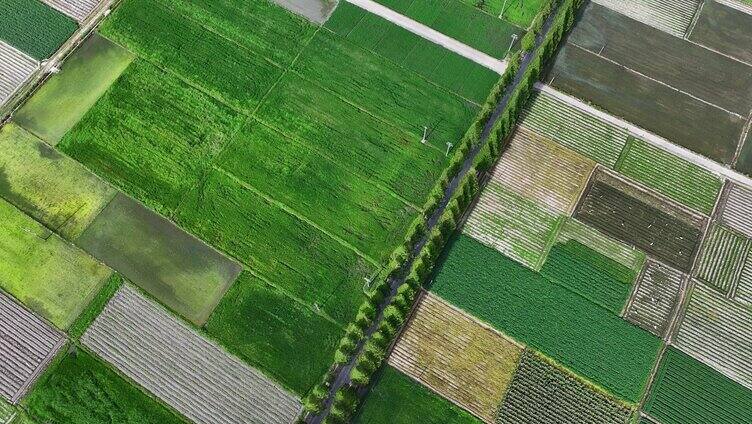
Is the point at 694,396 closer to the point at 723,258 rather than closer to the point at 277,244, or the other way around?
the point at 723,258

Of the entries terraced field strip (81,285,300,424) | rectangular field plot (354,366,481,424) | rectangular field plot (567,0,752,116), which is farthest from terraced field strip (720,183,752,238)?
terraced field strip (81,285,300,424)

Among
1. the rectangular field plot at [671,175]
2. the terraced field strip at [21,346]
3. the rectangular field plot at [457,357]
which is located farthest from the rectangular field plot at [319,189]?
the rectangular field plot at [671,175]

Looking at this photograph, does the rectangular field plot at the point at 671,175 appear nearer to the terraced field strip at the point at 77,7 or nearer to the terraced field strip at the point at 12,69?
the terraced field strip at the point at 77,7

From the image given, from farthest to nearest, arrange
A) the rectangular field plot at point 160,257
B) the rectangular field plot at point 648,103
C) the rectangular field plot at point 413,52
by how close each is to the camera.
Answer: the rectangular field plot at point 413,52 < the rectangular field plot at point 648,103 < the rectangular field plot at point 160,257

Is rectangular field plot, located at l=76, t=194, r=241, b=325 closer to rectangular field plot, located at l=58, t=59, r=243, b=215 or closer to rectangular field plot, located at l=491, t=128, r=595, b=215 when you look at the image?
rectangular field plot, located at l=58, t=59, r=243, b=215

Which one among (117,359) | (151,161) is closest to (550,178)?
(151,161)
